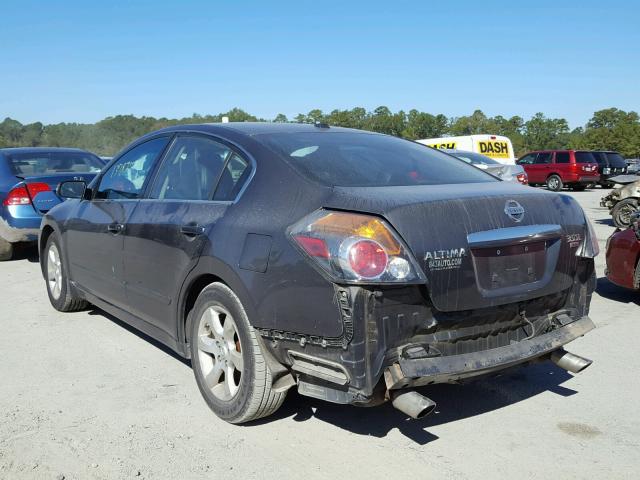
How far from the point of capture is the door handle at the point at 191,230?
3.54 m

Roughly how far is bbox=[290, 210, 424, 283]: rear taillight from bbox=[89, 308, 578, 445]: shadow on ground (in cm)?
88

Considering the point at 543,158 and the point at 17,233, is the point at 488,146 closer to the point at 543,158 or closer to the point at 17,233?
the point at 543,158

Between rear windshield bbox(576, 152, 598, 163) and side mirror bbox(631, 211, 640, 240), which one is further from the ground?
rear windshield bbox(576, 152, 598, 163)

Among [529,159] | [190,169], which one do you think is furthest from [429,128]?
[190,169]

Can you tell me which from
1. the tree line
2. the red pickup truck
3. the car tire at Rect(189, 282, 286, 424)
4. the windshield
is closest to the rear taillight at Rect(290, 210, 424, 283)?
the car tire at Rect(189, 282, 286, 424)

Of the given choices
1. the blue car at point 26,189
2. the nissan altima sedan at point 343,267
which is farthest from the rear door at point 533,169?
the nissan altima sedan at point 343,267

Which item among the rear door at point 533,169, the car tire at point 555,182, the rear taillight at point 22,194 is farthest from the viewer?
the rear door at point 533,169

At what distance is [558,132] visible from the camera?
13212cm

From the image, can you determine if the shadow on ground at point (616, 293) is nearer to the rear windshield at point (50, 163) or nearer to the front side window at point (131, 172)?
the front side window at point (131, 172)

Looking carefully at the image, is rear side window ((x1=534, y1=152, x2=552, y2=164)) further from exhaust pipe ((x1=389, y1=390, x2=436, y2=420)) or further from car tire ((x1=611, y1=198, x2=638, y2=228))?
exhaust pipe ((x1=389, y1=390, x2=436, y2=420))

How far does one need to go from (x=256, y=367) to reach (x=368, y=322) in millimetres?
737

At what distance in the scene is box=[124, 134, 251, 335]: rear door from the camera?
358 centimetres

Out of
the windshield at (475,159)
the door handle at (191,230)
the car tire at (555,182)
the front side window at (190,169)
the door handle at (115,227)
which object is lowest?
the car tire at (555,182)

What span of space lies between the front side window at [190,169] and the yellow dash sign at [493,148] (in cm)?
2185
